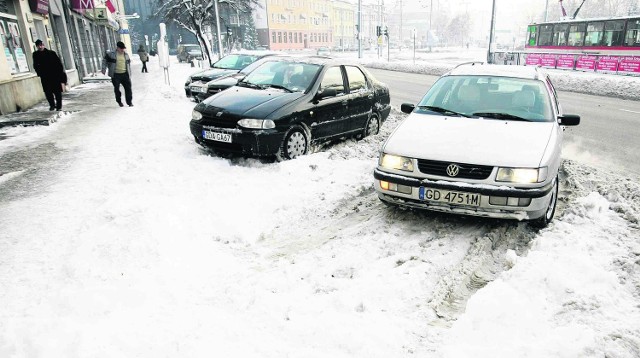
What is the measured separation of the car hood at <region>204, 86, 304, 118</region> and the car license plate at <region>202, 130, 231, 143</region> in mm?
348

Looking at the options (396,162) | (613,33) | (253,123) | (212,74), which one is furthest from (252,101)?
(613,33)

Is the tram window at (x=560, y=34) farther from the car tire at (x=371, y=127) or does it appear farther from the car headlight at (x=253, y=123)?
the car headlight at (x=253, y=123)

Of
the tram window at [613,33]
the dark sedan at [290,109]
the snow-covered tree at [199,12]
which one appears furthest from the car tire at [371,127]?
the snow-covered tree at [199,12]

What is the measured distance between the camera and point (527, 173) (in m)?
3.96

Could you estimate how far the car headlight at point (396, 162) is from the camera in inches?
169

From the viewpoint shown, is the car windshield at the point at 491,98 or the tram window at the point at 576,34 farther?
the tram window at the point at 576,34

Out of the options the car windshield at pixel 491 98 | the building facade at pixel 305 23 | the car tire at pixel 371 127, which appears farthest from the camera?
the building facade at pixel 305 23

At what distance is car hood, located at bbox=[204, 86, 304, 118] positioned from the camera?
639 cm

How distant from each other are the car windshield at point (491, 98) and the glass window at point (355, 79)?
2288 mm

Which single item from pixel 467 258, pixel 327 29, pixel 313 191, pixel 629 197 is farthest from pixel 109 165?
pixel 327 29

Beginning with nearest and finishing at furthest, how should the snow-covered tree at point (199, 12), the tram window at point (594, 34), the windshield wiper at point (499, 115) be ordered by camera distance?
1. the windshield wiper at point (499, 115)
2. the tram window at point (594, 34)
3. the snow-covered tree at point (199, 12)

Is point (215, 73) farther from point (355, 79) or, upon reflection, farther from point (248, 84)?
point (355, 79)

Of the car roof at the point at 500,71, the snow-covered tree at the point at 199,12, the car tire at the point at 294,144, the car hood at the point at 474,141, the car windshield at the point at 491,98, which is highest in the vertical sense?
the snow-covered tree at the point at 199,12

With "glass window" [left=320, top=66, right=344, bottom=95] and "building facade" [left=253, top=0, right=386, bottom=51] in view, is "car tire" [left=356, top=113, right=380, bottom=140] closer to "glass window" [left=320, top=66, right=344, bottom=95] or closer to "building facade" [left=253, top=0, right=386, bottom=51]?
"glass window" [left=320, top=66, right=344, bottom=95]
